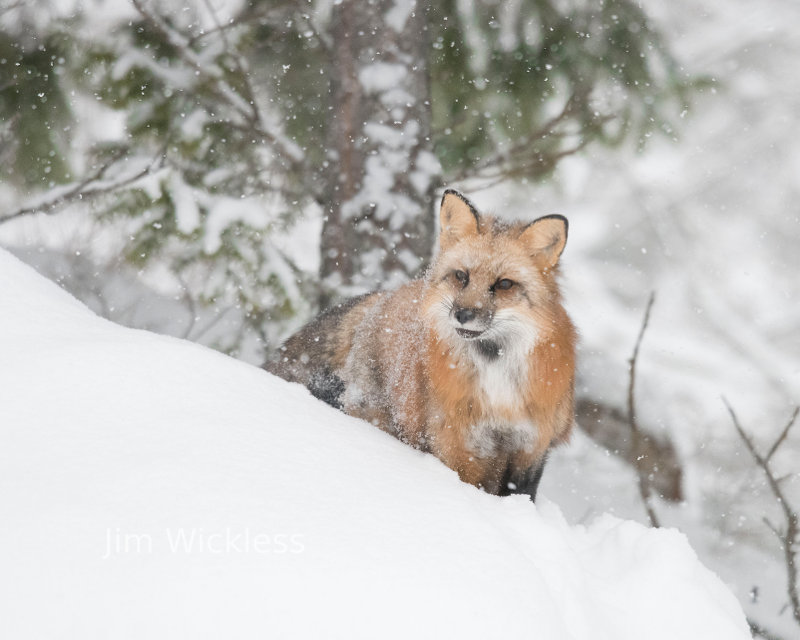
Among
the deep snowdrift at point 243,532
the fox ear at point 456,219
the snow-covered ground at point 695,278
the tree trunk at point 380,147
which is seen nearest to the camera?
the deep snowdrift at point 243,532

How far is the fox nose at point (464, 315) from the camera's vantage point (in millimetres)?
3549

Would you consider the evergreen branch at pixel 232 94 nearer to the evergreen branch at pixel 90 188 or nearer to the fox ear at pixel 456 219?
the evergreen branch at pixel 90 188

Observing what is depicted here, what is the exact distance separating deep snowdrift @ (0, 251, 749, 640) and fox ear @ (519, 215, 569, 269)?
4.62 feet

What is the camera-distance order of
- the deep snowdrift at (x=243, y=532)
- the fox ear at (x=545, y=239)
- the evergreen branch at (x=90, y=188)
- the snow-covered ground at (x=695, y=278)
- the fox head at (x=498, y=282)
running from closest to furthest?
the deep snowdrift at (x=243, y=532)
the fox head at (x=498, y=282)
the fox ear at (x=545, y=239)
the evergreen branch at (x=90, y=188)
the snow-covered ground at (x=695, y=278)

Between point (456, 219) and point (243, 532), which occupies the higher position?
point (456, 219)

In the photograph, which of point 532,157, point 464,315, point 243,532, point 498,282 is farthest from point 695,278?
point 243,532

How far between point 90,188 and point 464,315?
14.6ft

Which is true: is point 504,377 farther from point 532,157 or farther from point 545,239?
point 532,157

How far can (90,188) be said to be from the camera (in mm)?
6504

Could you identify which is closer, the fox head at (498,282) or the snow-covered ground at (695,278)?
the fox head at (498,282)

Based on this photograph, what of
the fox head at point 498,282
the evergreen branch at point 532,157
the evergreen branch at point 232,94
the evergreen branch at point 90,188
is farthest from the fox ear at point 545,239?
the evergreen branch at point 90,188

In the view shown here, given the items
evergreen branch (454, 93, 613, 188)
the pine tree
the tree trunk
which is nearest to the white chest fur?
the tree trunk

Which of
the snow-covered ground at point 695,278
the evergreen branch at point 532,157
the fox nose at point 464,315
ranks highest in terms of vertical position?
the evergreen branch at point 532,157

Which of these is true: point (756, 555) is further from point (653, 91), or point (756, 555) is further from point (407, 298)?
point (407, 298)
